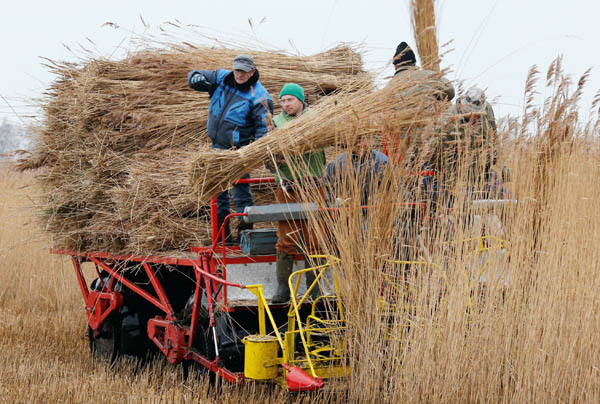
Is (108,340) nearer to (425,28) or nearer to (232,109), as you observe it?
(232,109)

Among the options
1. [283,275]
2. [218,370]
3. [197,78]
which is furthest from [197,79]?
[218,370]

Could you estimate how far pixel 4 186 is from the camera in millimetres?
10461

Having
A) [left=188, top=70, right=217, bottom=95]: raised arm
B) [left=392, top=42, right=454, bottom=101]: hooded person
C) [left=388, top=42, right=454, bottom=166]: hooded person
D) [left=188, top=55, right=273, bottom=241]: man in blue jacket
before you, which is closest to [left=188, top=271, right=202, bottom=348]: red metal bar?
[left=188, top=55, right=273, bottom=241]: man in blue jacket

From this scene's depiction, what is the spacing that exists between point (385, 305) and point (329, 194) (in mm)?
768

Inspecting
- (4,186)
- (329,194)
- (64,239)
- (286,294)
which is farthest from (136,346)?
(4,186)

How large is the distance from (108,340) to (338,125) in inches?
139

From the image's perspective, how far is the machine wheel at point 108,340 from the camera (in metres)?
6.50

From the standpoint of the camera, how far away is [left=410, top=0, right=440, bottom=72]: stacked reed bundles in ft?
15.9

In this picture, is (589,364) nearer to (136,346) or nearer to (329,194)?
(329,194)

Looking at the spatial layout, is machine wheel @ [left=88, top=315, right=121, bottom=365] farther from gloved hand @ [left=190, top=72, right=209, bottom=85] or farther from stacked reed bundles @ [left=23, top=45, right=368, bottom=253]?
gloved hand @ [left=190, top=72, right=209, bottom=85]

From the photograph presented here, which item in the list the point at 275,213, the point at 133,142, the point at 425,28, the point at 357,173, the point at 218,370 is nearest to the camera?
the point at 357,173

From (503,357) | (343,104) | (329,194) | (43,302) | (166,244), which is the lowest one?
(43,302)

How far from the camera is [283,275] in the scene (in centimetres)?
488

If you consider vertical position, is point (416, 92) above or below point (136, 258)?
above
